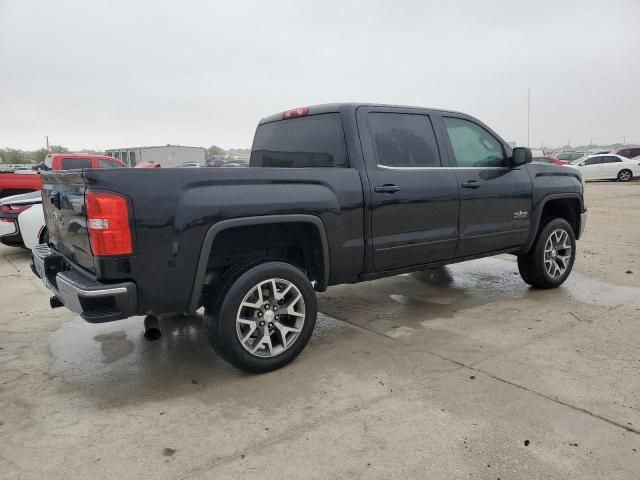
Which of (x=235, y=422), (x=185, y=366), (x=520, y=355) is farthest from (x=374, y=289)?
(x=235, y=422)

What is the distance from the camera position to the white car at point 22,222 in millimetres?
7445

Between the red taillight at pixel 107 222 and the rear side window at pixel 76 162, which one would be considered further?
the rear side window at pixel 76 162

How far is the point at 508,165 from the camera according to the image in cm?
500

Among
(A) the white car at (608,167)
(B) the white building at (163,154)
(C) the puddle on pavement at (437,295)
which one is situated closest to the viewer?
(C) the puddle on pavement at (437,295)

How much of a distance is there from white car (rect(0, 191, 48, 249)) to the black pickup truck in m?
3.92

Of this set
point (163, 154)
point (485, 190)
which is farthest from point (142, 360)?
point (163, 154)

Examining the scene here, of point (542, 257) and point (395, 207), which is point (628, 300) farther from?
point (395, 207)

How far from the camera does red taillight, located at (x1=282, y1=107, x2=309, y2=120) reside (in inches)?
172

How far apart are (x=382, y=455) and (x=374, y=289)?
3356 mm

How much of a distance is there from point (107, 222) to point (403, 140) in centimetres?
249

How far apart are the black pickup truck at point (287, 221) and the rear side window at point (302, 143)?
0.01 meters

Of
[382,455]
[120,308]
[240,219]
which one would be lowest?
[382,455]

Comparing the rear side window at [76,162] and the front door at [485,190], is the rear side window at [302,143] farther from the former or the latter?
the rear side window at [76,162]

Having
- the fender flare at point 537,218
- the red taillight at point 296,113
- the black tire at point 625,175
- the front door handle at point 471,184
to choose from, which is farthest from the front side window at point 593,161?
the red taillight at point 296,113
